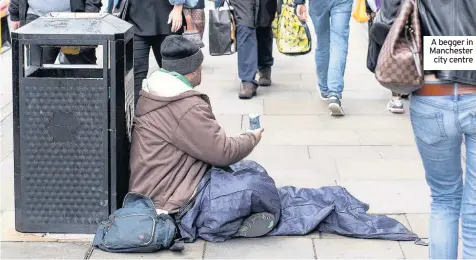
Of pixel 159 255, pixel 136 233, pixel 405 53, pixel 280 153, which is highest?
pixel 405 53

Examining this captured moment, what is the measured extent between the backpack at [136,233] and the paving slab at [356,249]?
726 millimetres

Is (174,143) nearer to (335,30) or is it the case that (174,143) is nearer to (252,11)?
(335,30)

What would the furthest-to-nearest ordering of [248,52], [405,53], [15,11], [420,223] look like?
[248,52]
[15,11]
[420,223]
[405,53]

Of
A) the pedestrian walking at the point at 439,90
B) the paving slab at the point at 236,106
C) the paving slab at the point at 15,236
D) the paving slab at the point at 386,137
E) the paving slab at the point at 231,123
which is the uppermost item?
the pedestrian walking at the point at 439,90

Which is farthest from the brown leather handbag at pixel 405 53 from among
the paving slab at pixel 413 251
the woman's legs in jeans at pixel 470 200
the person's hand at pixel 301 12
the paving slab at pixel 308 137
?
the person's hand at pixel 301 12

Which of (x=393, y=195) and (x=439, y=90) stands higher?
(x=439, y=90)

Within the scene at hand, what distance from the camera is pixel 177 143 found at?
16.7 ft

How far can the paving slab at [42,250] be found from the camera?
16.1 ft

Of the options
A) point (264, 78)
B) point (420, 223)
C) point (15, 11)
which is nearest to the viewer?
point (420, 223)

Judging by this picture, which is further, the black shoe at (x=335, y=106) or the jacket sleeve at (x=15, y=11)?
the black shoe at (x=335, y=106)

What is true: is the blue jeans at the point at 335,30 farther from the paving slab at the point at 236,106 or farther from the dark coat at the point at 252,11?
the paving slab at the point at 236,106

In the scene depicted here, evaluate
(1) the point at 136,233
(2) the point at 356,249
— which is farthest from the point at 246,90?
(1) the point at 136,233

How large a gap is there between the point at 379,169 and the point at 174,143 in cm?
191

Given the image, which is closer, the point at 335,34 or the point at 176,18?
the point at 176,18
